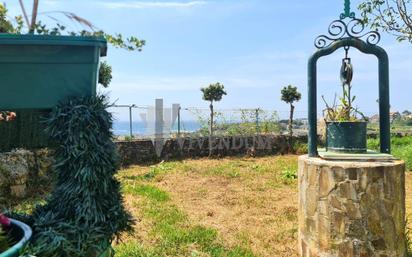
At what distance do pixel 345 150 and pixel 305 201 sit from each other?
52 centimetres

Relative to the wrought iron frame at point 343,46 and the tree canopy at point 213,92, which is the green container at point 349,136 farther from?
the tree canopy at point 213,92

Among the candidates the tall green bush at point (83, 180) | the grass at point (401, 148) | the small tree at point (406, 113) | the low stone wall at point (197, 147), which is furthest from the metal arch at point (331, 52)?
the small tree at point (406, 113)

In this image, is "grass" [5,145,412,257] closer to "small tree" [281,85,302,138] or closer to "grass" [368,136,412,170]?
"grass" [368,136,412,170]

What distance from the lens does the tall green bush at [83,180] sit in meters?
1.51

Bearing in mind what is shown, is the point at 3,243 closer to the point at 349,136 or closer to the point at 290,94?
the point at 349,136

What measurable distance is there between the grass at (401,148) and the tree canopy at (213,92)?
169 inches

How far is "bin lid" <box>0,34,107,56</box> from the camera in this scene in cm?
146

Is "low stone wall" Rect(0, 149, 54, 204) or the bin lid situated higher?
the bin lid

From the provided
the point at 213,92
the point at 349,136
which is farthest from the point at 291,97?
the point at 349,136

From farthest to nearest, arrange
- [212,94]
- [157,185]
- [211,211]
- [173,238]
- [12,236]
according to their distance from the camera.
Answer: [212,94] < [157,185] < [211,211] < [173,238] < [12,236]

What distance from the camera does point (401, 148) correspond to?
10.2 metres

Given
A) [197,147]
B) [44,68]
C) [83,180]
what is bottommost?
[197,147]

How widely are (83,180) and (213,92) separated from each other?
407 inches

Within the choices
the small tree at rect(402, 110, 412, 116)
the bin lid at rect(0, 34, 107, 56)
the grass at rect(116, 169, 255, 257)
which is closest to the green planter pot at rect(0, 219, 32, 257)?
the bin lid at rect(0, 34, 107, 56)
